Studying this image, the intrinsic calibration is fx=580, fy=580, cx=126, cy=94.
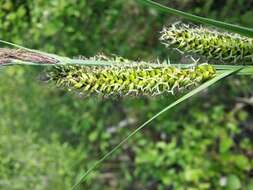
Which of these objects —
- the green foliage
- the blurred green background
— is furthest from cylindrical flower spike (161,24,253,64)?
the blurred green background

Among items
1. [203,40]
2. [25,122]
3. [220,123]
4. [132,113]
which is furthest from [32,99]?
[203,40]

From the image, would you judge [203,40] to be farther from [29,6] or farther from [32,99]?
[32,99]

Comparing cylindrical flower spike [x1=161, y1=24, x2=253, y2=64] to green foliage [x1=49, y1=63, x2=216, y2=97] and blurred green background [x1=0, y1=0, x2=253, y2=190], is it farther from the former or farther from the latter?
blurred green background [x1=0, y1=0, x2=253, y2=190]

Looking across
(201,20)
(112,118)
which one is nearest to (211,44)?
(201,20)

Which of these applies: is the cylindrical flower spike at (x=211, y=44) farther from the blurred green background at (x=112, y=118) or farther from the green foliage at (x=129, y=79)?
the blurred green background at (x=112, y=118)

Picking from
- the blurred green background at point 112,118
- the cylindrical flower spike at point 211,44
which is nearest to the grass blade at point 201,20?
the cylindrical flower spike at point 211,44

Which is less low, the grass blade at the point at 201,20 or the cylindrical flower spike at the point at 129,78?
the grass blade at the point at 201,20

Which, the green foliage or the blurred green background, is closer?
the green foliage
